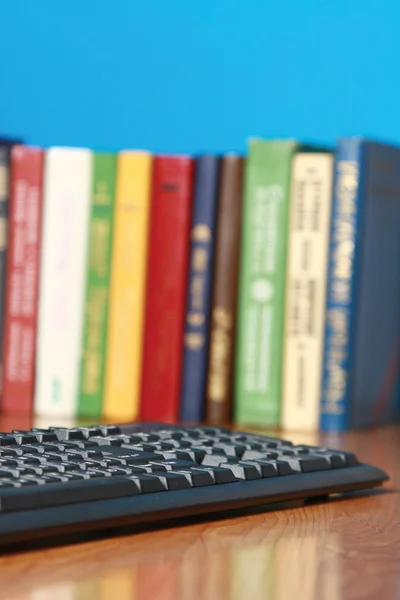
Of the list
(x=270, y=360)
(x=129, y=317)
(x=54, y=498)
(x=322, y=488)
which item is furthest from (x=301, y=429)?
(x=54, y=498)

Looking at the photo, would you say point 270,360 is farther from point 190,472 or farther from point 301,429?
point 190,472

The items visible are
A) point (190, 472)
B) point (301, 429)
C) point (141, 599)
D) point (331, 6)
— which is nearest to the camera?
point (141, 599)

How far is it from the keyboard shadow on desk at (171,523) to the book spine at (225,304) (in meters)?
0.53

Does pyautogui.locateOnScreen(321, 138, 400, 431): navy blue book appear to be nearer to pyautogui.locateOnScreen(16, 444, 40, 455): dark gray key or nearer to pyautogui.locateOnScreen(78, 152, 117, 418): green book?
pyautogui.locateOnScreen(78, 152, 117, 418): green book

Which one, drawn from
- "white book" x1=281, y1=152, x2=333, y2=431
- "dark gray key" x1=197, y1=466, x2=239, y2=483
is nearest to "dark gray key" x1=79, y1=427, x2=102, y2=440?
"dark gray key" x1=197, y1=466, x2=239, y2=483

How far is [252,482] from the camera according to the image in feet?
2.13

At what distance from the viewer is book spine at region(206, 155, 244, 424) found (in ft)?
4.24

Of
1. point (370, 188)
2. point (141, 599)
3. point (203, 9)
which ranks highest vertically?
point (203, 9)

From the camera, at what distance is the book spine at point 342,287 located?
1251mm

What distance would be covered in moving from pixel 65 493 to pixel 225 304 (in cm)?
76

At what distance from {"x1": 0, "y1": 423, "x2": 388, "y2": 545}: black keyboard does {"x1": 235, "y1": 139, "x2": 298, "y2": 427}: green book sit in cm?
47

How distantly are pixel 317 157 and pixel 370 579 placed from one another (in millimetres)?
812

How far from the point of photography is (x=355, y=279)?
125cm

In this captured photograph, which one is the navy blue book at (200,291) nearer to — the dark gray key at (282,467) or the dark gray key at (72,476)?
the dark gray key at (282,467)
